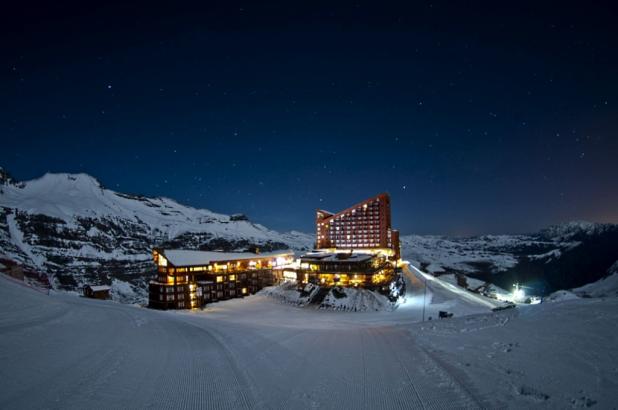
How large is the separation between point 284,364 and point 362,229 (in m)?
88.4

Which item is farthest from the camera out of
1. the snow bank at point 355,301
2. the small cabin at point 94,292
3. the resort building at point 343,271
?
the resort building at point 343,271

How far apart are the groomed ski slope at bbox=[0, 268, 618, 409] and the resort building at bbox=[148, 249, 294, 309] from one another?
1670 inches

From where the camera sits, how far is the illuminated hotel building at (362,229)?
96750mm

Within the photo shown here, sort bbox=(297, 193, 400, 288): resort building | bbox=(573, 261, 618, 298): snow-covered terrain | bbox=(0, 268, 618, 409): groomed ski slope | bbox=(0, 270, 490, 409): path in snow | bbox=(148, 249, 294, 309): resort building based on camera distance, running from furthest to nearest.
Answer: bbox=(297, 193, 400, 288): resort building → bbox=(573, 261, 618, 298): snow-covered terrain → bbox=(148, 249, 294, 309): resort building → bbox=(0, 268, 618, 409): groomed ski slope → bbox=(0, 270, 490, 409): path in snow

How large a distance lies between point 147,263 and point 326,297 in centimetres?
16177

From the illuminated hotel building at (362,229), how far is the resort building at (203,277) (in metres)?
29.8

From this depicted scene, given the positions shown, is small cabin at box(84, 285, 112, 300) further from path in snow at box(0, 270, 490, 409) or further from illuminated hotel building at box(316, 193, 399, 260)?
illuminated hotel building at box(316, 193, 399, 260)

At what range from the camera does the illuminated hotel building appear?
317ft

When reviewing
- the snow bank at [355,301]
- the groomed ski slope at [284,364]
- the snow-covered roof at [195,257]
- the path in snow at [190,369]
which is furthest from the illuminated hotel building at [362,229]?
the path in snow at [190,369]

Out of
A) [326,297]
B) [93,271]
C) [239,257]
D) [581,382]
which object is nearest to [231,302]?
[239,257]

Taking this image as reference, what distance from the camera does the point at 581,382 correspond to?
9641mm

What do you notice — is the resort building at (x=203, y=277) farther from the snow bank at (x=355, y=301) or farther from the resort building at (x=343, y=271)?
the snow bank at (x=355, y=301)

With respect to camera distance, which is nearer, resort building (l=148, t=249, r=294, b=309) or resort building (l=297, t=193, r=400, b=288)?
resort building (l=148, t=249, r=294, b=309)

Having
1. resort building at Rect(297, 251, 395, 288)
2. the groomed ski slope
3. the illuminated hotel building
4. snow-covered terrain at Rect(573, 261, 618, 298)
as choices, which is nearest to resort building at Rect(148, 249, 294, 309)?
resort building at Rect(297, 251, 395, 288)
